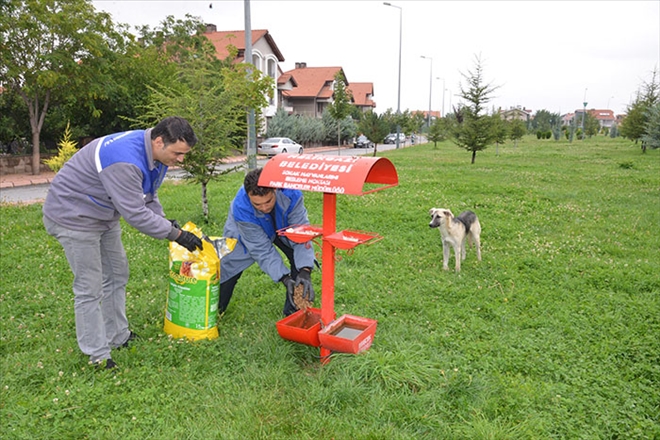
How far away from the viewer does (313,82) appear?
4906cm

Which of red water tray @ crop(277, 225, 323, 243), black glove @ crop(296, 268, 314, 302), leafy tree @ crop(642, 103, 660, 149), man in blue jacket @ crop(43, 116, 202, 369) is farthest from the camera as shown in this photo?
leafy tree @ crop(642, 103, 660, 149)

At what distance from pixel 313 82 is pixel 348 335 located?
47852 mm

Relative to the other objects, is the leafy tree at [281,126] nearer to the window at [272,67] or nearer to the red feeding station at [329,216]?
the window at [272,67]

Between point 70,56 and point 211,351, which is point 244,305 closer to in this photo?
point 211,351

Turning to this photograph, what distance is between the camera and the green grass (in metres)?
2.96

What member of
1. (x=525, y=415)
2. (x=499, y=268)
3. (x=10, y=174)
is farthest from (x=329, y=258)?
(x=10, y=174)

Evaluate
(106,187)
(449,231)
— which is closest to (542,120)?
(449,231)

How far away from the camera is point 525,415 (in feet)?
10.0

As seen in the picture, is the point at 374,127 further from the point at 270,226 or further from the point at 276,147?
the point at 270,226

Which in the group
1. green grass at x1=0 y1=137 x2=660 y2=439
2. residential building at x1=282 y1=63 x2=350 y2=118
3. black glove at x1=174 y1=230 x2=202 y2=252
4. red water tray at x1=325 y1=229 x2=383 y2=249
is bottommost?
green grass at x1=0 y1=137 x2=660 y2=439

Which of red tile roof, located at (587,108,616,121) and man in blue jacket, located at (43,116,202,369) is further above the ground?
red tile roof, located at (587,108,616,121)

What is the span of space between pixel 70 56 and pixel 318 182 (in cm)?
1623

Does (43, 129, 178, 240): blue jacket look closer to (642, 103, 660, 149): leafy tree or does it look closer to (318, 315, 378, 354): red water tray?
(318, 315, 378, 354): red water tray

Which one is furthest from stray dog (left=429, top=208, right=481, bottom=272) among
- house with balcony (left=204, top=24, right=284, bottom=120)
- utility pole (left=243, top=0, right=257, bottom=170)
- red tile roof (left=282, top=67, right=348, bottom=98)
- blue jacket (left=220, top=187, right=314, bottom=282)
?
red tile roof (left=282, top=67, right=348, bottom=98)
